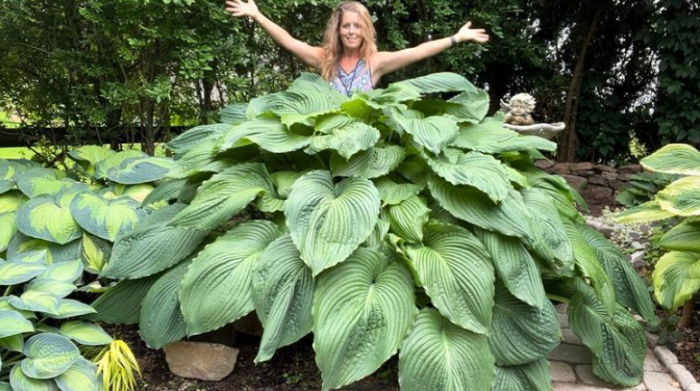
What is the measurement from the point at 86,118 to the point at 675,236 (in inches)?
152

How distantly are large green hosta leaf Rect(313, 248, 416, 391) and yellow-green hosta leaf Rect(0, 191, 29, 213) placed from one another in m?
1.76

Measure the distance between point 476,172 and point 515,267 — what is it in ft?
1.20

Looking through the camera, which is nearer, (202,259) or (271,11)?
(202,259)

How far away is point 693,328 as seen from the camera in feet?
8.32

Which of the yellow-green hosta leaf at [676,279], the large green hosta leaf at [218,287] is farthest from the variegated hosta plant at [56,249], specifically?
the yellow-green hosta leaf at [676,279]

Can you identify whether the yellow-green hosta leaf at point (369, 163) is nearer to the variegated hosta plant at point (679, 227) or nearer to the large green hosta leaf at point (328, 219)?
the large green hosta leaf at point (328, 219)

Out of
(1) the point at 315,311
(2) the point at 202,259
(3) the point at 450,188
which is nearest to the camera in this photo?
(1) the point at 315,311

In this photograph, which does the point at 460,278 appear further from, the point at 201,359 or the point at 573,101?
the point at 573,101

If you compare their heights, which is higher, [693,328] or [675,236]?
[675,236]

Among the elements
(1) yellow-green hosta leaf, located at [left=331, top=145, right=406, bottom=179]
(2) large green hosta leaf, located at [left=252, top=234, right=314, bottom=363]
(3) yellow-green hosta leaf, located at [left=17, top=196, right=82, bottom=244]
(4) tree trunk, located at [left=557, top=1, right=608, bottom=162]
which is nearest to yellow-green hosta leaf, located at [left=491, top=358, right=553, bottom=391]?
(2) large green hosta leaf, located at [left=252, top=234, right=314, bottom=363]

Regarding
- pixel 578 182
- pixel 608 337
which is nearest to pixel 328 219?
pixel 608 337

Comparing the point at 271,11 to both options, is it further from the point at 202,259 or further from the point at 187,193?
the point at 202,259

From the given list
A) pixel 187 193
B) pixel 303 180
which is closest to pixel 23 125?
pixel 187 193

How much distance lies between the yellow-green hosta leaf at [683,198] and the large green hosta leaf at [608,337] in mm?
493
